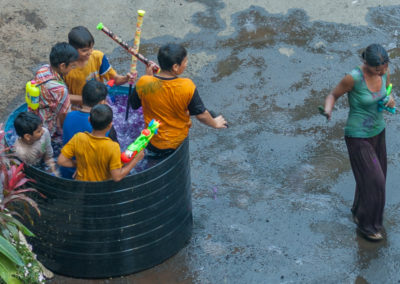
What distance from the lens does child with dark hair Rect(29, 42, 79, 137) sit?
4289 millimetres

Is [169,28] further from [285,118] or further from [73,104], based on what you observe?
[73,104]

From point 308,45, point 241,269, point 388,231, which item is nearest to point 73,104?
point 241,269

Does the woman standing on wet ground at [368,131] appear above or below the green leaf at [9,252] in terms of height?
above

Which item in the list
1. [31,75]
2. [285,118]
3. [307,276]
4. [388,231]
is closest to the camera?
[307,276]

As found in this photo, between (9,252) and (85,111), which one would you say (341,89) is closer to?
(85,111)

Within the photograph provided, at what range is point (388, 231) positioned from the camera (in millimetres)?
5082

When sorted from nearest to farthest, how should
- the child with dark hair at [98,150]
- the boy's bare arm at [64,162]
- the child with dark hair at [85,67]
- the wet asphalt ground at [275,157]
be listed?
the child with dark hair at [98,150] < the boy's bare arm at [64,162] < the child with dark hair at [85,67] < the wet asphalt ground at [275,157]

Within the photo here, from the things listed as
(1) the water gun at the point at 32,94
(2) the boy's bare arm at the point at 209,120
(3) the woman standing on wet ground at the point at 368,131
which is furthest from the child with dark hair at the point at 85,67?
(3) the woman standing on wet ground at the point at 368,131

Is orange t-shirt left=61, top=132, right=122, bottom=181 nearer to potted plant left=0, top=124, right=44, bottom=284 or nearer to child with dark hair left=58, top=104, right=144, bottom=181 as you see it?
child with dark hair left=58, top=104, right=144, bottom=181

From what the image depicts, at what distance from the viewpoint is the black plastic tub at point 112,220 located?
403 centimetres

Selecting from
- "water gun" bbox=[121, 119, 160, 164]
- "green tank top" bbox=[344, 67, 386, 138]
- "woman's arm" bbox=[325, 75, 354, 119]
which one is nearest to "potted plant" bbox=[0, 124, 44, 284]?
"water gun" bbox=[121, 119, 160, 164]

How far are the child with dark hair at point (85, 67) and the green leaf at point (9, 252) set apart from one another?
4.31 feet

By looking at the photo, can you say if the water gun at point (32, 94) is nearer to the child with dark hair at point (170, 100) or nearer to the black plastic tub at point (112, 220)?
the black plastic tub at point (112, 220)

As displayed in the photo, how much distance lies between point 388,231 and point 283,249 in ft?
3.08
